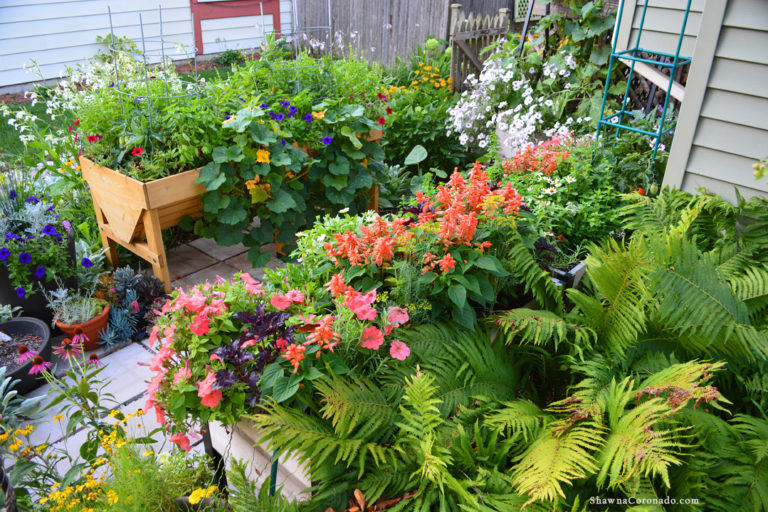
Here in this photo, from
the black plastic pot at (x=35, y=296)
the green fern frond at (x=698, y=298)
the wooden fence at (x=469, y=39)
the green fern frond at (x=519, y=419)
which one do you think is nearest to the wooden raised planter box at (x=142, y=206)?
the black plastic pot at (x=35, y=296)

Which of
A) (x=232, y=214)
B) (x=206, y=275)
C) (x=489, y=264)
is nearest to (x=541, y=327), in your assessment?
(x=489, y=264)

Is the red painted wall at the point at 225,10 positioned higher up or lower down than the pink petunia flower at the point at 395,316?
higher up

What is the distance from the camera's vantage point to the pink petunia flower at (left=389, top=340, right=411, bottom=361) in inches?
65.3

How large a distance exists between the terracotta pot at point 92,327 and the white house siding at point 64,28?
3.80 metres

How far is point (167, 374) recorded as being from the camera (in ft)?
5.41

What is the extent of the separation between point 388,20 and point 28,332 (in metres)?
5.68

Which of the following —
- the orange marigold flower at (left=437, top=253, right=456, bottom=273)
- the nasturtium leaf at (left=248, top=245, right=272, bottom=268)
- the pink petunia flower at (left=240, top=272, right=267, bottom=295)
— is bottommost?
the nasturtium leaf at (left=248, top=245, right=272, bottom=268)

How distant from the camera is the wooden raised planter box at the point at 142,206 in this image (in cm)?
292

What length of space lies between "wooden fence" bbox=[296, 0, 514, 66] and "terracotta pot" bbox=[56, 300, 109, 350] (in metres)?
4.34

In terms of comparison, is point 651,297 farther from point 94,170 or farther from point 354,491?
point 94,170

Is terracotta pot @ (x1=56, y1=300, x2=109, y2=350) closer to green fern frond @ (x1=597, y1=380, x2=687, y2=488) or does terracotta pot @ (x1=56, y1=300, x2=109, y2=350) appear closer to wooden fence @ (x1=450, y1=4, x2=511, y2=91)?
green fern frond @ (x1=597, y1=380, x2=687, y2=488)

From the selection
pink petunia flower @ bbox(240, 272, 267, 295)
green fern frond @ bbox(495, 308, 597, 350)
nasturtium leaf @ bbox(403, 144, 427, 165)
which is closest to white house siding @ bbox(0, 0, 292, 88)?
nasturtium leaf @ bbox(403, 144, 427, 165)

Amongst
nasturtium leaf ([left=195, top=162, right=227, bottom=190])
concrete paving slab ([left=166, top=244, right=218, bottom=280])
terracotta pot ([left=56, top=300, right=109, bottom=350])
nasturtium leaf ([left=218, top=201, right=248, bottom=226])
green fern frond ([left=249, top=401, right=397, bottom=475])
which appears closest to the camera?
green fern frond ([left=249, top=401, right=397, bottom=475])

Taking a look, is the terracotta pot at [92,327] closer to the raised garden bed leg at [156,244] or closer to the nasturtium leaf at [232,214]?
the raised garden bed leg at [156,244]
